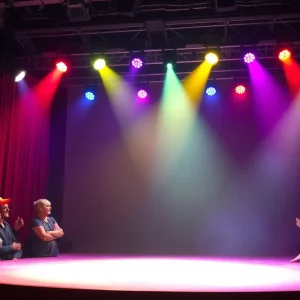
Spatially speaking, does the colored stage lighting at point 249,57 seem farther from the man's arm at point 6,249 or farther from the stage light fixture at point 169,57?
the man's arm at point 6,249

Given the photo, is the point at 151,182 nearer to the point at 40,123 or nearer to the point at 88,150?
the point at 88,150

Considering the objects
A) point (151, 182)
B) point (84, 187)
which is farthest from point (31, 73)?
point (151, 182)

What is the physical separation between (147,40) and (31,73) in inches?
100

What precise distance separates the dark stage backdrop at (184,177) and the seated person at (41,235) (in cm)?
174

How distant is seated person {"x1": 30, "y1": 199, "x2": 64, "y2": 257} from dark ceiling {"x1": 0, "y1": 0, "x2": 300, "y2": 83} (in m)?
2.28

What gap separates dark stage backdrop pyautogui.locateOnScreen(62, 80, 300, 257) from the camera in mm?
8016

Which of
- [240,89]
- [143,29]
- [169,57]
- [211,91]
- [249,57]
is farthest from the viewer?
[211,91]

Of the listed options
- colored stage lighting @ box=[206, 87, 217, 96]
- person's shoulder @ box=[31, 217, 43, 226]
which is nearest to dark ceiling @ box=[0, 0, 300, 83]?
colored stage lighting @ box=[206, 87, 217, 96]

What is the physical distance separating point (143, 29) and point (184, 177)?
303 centimetres

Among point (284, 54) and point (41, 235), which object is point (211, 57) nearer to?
point (284, 54)

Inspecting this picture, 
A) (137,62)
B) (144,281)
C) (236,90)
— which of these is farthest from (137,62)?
(144,281)

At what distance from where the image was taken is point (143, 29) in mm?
6566

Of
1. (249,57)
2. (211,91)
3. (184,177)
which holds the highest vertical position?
(211,91)

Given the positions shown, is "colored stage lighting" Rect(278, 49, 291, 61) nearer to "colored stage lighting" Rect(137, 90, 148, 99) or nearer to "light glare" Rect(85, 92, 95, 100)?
"colored stage lighting" Rect(137, 90, 148, 99)
